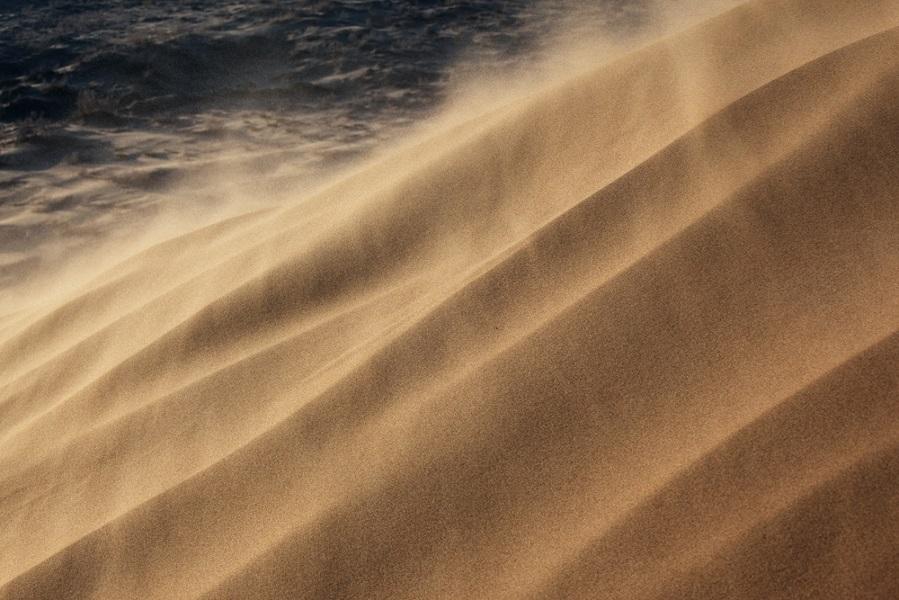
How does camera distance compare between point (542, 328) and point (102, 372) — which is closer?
point (542, 328)

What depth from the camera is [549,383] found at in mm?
1337

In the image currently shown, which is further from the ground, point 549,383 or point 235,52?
point 235,52

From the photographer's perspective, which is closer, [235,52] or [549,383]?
[549,383]

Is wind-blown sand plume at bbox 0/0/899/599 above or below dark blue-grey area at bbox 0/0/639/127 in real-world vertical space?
below

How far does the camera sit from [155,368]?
175 centimetres

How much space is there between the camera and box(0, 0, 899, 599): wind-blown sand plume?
42.9 inches

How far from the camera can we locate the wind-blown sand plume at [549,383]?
1091mm

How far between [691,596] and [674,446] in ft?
0.79

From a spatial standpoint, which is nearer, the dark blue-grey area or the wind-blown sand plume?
the wind-blown sand plume

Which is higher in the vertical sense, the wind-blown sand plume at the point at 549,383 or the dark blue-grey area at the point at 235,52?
the dark blue-grey area at the point at 235,52

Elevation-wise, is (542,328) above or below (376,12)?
below

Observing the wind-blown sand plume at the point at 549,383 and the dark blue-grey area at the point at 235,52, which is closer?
the wind-blown sand plume at the point at 549,383

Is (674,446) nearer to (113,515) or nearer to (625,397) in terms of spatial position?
(625,397)

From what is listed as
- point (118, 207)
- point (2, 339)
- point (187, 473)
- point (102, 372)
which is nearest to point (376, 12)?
point (118, 207)
